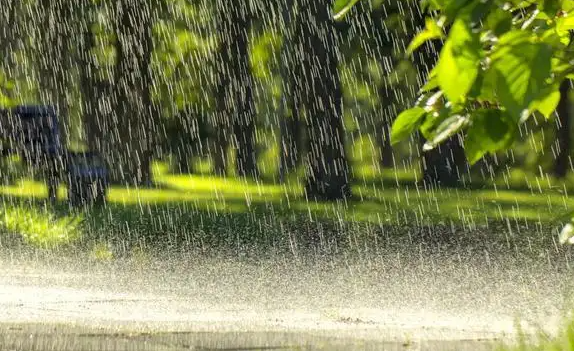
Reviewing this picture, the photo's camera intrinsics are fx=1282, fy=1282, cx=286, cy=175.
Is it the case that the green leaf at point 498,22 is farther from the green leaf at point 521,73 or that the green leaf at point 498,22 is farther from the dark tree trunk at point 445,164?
the dark tree trunk at point 445,164

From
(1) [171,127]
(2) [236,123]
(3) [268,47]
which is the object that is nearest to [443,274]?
(1) [171,127]

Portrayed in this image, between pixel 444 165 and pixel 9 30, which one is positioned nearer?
pixel 9 30

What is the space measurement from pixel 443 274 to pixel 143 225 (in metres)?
4.60

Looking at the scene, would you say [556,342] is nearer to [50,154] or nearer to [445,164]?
[50,154]

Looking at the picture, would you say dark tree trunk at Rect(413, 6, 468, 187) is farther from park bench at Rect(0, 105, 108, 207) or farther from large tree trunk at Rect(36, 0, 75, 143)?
park bench at Rect(0, 105, 108, 207)

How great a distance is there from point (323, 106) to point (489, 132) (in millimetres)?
15766

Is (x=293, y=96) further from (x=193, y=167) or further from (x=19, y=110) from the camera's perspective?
(x=193, y=167)

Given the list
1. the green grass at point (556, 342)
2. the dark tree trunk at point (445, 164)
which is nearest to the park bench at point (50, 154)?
the dark tree trunk at point (445, 164)

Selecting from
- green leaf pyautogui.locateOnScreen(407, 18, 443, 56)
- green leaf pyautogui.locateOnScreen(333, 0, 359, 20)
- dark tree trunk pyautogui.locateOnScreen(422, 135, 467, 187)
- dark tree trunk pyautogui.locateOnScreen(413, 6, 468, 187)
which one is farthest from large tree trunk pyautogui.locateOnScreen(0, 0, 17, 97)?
green leaf pyautogui.locateOnScreen(333, 0, 359, 20)

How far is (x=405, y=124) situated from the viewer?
2562 mm

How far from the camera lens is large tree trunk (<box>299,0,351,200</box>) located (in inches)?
675

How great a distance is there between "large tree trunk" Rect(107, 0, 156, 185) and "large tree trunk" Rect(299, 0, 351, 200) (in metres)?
3.01

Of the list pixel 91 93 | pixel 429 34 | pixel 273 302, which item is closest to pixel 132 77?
pixel 91 93

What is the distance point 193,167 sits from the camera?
→ 44094mm
